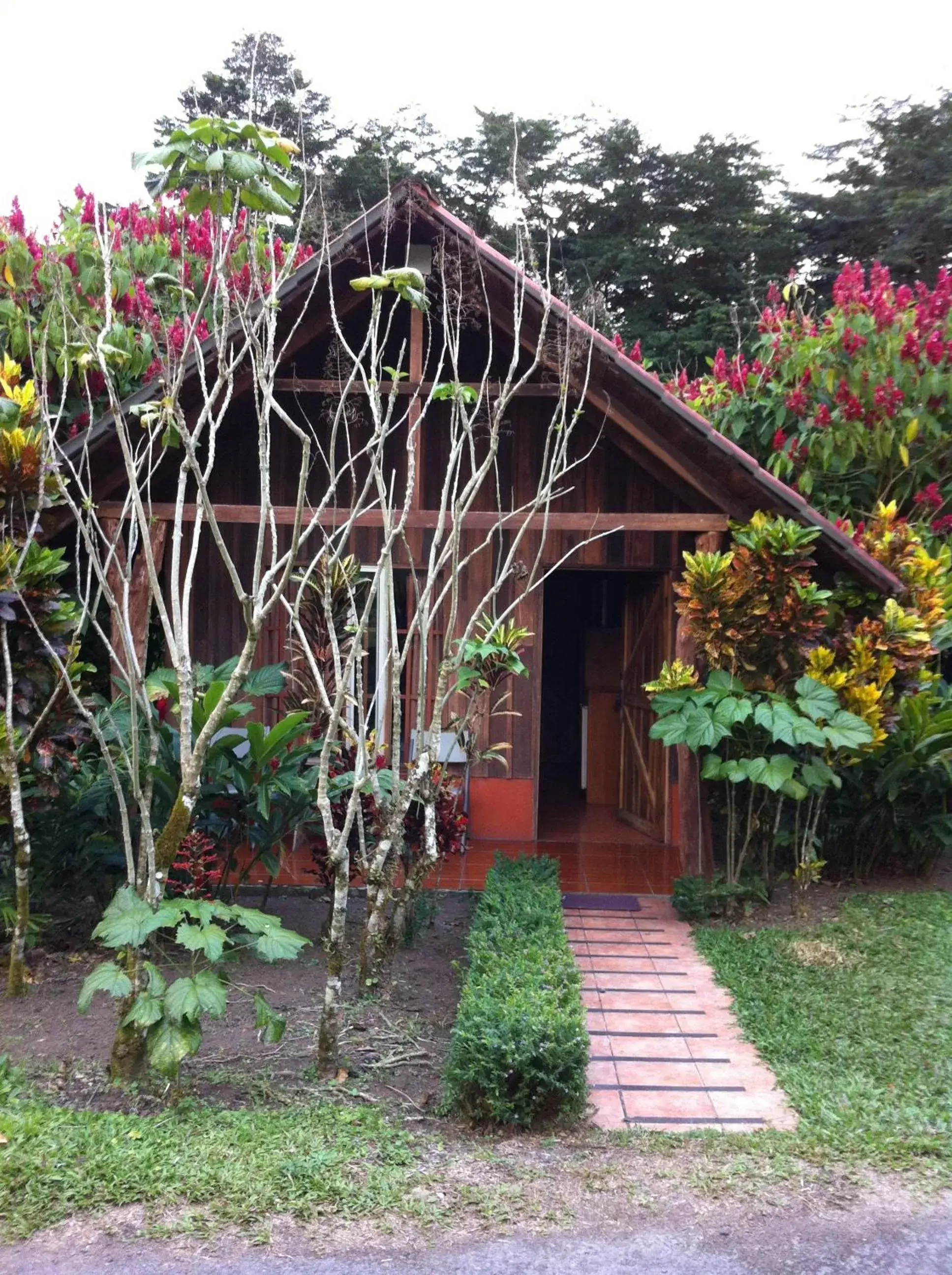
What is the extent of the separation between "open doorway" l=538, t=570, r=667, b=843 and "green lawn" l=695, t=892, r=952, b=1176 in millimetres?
2323

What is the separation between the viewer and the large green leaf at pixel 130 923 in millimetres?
3723

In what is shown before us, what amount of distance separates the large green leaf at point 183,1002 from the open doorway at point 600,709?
197 inches

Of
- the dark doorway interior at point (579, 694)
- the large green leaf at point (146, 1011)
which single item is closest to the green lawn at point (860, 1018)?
the large green leaf at point (146, 1011)

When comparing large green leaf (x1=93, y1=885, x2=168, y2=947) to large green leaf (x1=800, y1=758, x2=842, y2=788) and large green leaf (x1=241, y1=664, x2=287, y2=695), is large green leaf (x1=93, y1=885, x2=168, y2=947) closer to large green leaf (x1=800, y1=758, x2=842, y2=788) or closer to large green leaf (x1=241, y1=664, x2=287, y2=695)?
large green leaf (x1=241, y1=664, x2=287, y2=695)

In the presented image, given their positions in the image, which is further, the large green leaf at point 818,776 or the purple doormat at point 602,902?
the purple doormat at point 602,902

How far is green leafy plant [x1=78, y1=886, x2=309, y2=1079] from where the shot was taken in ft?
12.2

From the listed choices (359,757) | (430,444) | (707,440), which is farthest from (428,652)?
(359,757)

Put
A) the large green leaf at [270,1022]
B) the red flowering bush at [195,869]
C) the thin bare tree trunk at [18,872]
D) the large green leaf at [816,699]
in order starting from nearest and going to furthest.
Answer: the large green leaf at [270,1022]
the red flowering bush at [195,869]
the thin bare tree trunk at [18,872]
the large green leaf at [816,699]

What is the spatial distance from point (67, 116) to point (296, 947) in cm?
455

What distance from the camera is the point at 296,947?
153 inches

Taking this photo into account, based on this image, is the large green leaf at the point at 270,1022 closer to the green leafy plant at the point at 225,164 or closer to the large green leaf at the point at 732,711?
the green leafy plant at the point at 225,164

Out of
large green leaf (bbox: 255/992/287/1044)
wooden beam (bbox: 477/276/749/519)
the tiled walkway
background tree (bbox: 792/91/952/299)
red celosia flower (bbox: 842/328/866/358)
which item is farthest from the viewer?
background tree (bbox: 792/91/952/299)

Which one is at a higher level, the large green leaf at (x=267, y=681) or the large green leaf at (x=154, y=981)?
the large green leaf at (x=267, y=681)

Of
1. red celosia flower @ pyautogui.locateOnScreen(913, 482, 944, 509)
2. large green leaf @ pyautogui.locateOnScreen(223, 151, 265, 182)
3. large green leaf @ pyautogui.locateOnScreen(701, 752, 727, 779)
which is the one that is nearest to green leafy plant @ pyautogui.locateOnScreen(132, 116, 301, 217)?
large green leaf @ pyautogui.locateOnScreen(223, 151, 265, 182)
